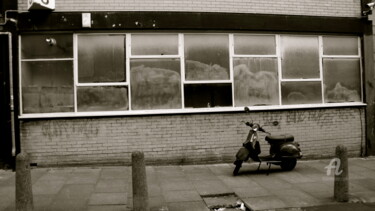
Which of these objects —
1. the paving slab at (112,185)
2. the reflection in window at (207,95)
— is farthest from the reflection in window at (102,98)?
the paving slab at (112,185)

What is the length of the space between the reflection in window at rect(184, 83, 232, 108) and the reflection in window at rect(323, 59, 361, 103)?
9.33 ft

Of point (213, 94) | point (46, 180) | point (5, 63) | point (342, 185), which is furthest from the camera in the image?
point (213, 94)

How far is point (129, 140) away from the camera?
9.32 m

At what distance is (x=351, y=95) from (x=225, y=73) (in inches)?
146

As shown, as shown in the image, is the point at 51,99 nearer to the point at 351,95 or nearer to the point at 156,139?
the point at 156,139

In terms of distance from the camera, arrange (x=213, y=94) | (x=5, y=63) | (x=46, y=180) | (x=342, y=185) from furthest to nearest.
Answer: (x=213, y=94) < (x=5, y=63) < (x=46, y=180) < (x=342, y=185)

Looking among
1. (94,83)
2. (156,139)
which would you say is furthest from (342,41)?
(94,83)

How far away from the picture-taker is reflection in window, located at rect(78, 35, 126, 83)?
9320 millimetres

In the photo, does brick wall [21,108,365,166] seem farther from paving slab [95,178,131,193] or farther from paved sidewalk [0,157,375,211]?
paving slab [95,178,131,193]

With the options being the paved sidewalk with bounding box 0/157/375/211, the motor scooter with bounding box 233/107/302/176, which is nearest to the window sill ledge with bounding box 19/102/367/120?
the paved sidewalk with bounding box 0/157/375/211

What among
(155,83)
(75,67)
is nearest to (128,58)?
(155,83)

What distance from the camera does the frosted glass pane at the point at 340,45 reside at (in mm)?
10484

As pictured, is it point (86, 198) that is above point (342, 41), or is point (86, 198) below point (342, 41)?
below

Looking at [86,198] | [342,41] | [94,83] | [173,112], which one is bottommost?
[86,198]
